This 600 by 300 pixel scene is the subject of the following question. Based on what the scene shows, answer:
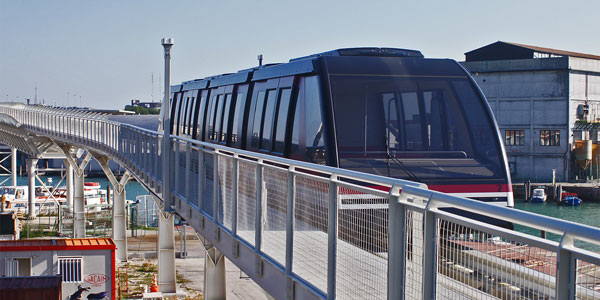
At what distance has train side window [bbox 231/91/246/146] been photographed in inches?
620

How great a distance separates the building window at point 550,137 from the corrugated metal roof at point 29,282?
151 ft

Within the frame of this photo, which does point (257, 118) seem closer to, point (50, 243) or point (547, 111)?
point (50, 243)

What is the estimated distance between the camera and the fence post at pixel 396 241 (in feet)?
16.3

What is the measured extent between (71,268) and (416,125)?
1653 centimetres

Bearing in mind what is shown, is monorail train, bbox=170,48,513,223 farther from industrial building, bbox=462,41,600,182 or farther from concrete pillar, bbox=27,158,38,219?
industrial building, bbox=462,41,600,182

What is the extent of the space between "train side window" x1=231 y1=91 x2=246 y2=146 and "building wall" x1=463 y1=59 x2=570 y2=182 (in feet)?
132

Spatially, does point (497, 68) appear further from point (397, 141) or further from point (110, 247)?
point (397, 141)

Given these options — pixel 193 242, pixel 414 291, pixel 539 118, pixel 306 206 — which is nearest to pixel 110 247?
pixel 306 206

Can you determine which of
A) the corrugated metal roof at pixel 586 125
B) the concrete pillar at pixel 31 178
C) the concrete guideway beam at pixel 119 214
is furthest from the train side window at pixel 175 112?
the corrugated metal roof at pixel 586 125

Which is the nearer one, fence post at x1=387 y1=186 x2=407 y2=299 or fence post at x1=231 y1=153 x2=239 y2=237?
fence post at x1=387 y1=186 x2=407 y2=299

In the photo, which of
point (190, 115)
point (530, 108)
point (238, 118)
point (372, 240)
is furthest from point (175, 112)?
point (530, 108)

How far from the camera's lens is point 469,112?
450 inches

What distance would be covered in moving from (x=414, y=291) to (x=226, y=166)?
5.55 meters

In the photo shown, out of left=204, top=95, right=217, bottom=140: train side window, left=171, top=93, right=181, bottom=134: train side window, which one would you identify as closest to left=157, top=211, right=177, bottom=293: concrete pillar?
left=171, top=93, right=181, bottom=134: train side window
